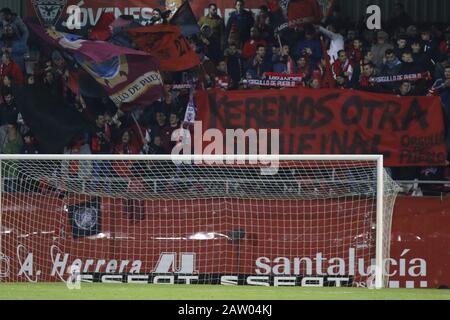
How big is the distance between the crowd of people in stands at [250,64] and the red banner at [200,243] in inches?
83.1

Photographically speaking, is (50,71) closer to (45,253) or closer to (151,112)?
(151,112)

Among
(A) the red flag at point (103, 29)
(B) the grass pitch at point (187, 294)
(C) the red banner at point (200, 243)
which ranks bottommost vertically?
(B) the grass pitch at point (187, 294)

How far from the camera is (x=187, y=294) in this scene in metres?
9.70

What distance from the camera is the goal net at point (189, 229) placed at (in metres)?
13.4

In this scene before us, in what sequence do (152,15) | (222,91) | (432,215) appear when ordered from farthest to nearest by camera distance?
1. (152,15)
2. (222,91)
3. (432,215)

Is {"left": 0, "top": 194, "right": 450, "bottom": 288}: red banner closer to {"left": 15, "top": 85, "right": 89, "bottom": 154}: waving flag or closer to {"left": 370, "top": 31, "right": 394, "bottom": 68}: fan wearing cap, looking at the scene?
{"left": 15, "top": 85, "right": 89, "bottom": 154}: waving flag

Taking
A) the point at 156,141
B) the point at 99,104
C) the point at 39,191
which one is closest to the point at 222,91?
the point at 156,141

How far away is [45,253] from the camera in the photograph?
1345 centimetres

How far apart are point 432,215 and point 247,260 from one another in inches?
102

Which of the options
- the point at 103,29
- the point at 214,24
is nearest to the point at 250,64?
the point at 214,24

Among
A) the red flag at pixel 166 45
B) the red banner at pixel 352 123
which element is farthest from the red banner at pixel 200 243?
the red flag at pixel 166 45

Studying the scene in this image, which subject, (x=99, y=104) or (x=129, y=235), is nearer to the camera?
(x=129, y=235)

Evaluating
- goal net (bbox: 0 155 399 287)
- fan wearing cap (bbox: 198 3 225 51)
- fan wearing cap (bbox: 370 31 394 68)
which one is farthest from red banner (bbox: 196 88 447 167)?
fan wearing cap (bbox: 198 3 225 51)

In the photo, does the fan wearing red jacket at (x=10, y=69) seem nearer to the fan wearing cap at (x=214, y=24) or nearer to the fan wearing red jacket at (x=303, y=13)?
the fan wearing cap at (x=214, y=24)
